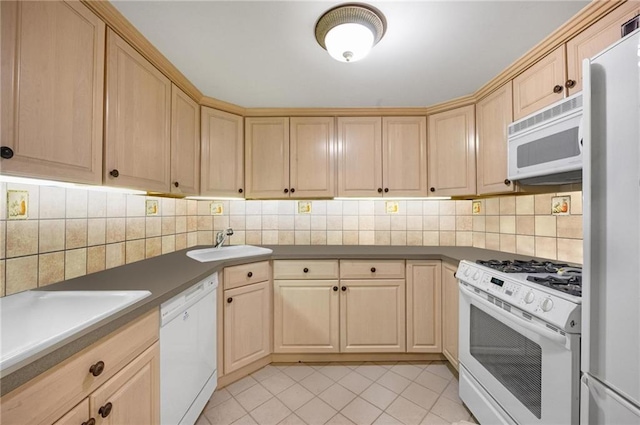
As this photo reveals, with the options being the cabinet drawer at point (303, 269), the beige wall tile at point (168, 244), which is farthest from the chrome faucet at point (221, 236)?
the cabinet drawer at point (303, 269)

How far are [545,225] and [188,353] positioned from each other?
2.34 metres

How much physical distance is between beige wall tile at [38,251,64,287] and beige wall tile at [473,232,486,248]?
9.45 feet

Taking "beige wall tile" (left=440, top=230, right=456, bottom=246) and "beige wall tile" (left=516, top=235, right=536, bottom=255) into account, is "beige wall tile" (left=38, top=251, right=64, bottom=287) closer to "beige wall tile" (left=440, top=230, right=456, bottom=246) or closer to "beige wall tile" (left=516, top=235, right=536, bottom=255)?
"beige wall tile" (left=440, top=230, right=456, bottom=246)

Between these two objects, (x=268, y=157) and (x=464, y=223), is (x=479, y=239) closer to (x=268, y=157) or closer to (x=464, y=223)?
(x=464, y=223)

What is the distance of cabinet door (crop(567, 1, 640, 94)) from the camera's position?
1.06 meters

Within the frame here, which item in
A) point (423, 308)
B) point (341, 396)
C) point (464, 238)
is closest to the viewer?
point (341, 396)

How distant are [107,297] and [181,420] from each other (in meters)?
0.72

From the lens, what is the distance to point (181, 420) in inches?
47.6

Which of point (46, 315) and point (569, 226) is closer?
point (46, 315)

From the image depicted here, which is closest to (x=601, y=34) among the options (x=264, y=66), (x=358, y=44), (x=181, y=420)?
(x=358, y=44)

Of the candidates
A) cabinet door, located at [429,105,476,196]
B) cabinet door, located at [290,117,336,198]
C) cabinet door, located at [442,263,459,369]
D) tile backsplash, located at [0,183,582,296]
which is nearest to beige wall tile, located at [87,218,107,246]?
tile backsplash, located at [0,183,582,296]

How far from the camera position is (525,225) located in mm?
1836

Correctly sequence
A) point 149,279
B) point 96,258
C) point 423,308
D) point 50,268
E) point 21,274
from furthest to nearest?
point 423,308 → point 96,258 → point 149,279 → point 50,268 → point 21,274

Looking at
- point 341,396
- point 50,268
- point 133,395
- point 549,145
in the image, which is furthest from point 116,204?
point 549,145
